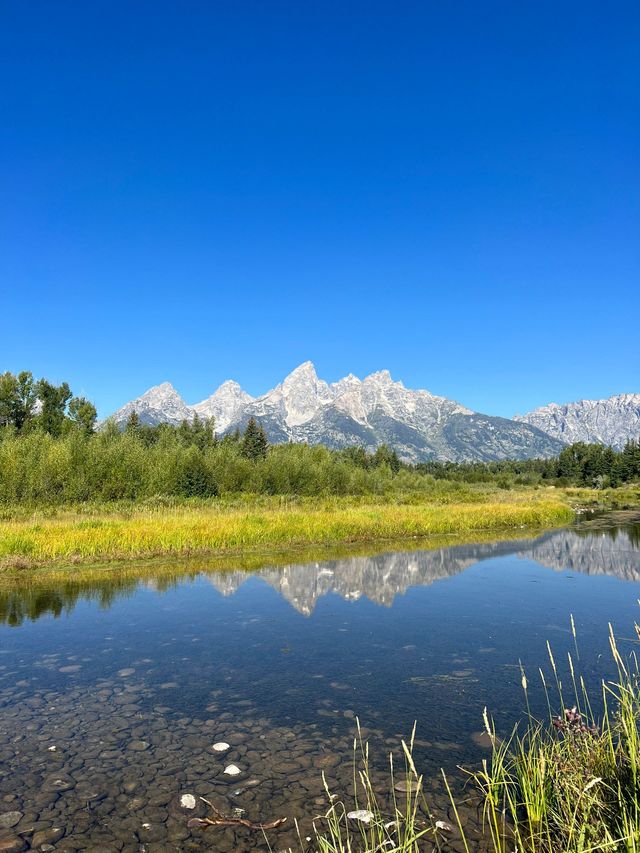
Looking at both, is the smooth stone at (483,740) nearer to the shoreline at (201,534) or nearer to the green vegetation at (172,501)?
the shoreline at (201,534)

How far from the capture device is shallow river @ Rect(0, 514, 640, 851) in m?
7.57

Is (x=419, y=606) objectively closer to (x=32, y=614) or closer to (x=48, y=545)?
(x=32, y=614)

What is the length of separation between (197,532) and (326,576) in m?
10.4

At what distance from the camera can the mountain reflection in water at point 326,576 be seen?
20734 millimetres

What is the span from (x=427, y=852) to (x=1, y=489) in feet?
173

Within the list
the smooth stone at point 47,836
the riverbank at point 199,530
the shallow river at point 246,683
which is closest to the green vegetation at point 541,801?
the shallow river at point 246,683

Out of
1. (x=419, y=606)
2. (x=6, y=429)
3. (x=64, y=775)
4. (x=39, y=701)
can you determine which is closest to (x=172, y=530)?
(x=419, y=606)

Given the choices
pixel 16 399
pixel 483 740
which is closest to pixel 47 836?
pixel 483 740

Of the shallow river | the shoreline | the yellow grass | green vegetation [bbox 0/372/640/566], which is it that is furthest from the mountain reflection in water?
green vegetation [bbox 0/372/640/566]

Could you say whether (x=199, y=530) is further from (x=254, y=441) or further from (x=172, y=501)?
(x=254, y=441)

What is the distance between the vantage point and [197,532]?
32281mm

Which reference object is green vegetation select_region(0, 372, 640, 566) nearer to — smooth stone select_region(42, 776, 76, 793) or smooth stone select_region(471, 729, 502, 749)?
smooth stone select_region(42, 776, 76, 793)

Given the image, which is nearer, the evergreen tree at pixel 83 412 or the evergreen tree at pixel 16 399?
the evergreen tree at pixel 16 399

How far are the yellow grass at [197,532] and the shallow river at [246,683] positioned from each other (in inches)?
153
